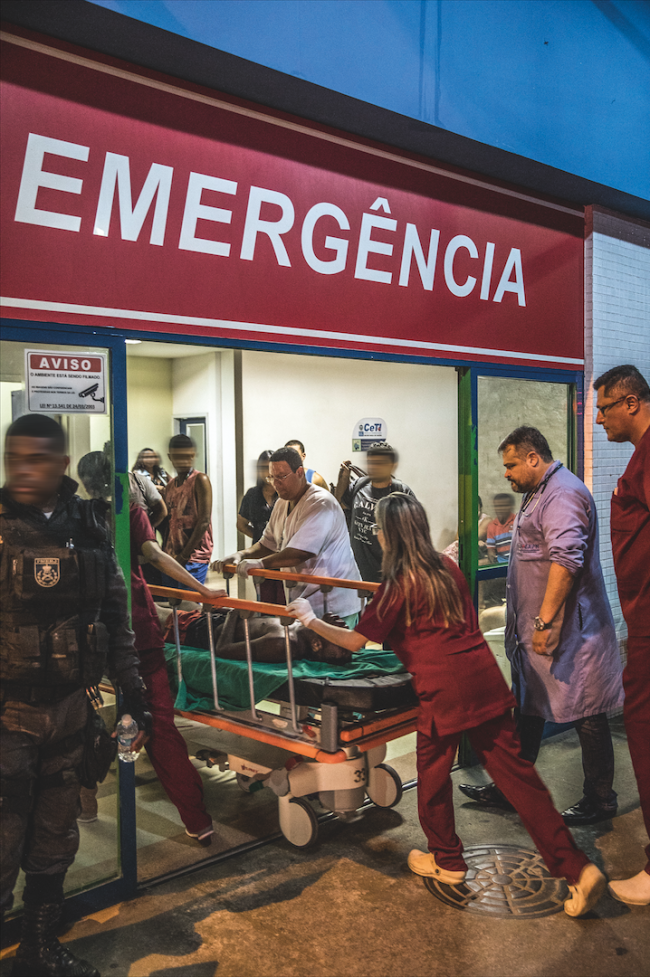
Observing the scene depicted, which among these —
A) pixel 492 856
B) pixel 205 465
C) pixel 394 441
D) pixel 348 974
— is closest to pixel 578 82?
pixel 492 856

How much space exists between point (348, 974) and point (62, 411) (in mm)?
2401

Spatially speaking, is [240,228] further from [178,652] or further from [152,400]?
[152,400]

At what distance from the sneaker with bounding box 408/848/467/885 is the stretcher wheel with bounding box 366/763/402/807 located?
45cm

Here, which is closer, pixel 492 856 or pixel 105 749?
pixel 105 749

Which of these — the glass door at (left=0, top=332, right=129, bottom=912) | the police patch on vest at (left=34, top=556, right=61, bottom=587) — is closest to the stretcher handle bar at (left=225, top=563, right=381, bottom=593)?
the glass door at (left=0, top=332, right=129, bottom=912)

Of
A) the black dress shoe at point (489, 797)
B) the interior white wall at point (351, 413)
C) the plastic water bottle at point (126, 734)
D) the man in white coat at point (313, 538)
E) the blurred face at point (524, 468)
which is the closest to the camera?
the plastic water bottle at point (126, 734)

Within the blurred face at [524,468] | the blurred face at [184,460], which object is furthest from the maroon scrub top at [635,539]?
the blurred face at [184,460]

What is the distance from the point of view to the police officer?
2.88 metres

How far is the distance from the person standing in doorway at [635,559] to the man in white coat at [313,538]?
168 cm

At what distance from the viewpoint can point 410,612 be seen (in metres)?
3.51

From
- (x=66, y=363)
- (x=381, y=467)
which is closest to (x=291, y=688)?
(x=66, y=363)

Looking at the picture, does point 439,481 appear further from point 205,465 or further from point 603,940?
point 603,940

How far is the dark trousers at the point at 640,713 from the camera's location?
3.56m

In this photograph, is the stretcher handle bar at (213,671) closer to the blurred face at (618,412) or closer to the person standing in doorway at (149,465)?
the blurred face at (618,412)
